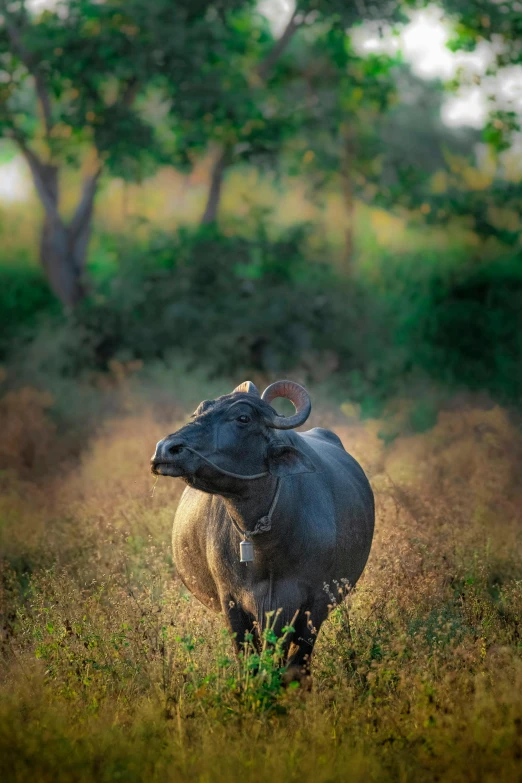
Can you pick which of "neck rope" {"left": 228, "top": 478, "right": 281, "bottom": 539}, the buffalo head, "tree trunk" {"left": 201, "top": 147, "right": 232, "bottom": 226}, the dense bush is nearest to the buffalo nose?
the buffalo head

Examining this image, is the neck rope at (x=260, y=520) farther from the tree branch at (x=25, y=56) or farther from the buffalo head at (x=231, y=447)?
the tree branch at (x=25, y=56)

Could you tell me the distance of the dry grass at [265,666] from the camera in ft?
15.5

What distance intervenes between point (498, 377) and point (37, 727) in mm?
16904

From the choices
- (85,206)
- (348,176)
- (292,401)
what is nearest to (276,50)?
(348,176)

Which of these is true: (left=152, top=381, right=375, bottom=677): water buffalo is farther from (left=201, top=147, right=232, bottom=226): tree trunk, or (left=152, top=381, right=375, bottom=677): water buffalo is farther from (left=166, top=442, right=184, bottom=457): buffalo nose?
(left=201, top=147, right=232, bottom=226): tree trunk

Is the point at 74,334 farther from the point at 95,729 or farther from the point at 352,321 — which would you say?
the point at 95,729

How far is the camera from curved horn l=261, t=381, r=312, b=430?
228 inches

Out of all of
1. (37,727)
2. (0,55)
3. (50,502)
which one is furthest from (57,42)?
(37,727)

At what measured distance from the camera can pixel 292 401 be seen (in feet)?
20.4

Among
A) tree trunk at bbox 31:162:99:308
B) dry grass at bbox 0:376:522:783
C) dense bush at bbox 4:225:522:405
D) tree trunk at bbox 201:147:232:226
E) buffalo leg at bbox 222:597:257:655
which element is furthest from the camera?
tree trunk at bbox 201:147:232:226

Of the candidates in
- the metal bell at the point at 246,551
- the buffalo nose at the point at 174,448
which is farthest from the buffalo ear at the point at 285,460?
the buffalo nose at the point at 174,448

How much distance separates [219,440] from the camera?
557 cm

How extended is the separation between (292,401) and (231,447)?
75 cm

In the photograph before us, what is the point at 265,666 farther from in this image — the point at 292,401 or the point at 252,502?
the point at 292,401
